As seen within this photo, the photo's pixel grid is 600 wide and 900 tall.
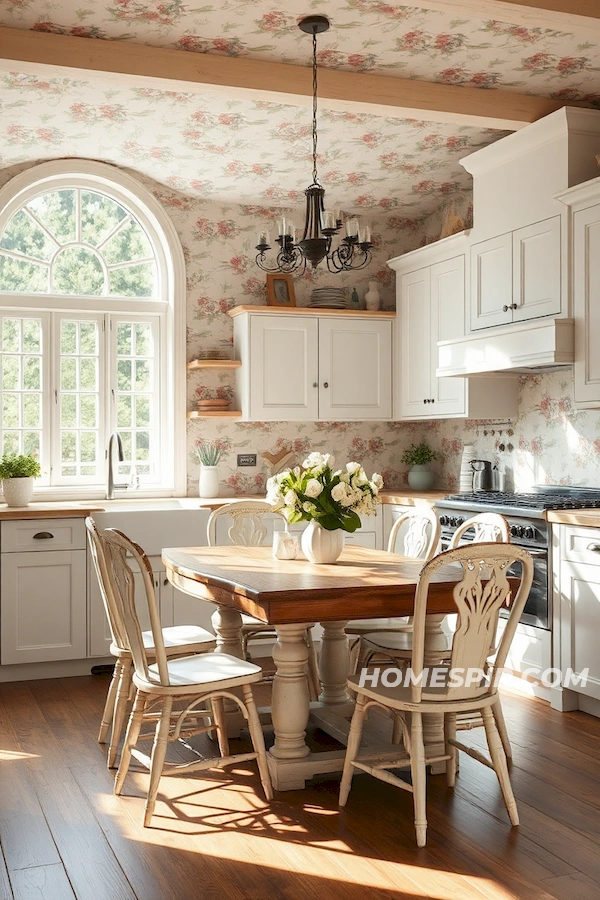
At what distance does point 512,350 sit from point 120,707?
250cm

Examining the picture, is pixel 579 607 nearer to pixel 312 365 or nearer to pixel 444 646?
pixel 444 646

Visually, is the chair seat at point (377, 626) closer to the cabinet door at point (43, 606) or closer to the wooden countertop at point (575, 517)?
the wooden countertop at point (575, 517)

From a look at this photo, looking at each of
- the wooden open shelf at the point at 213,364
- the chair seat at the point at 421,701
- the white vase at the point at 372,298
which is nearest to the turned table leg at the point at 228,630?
the chair seat at the point at 421,701

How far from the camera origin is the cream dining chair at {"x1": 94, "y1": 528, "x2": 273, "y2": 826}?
2924 millimetres

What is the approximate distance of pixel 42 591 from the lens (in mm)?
4852

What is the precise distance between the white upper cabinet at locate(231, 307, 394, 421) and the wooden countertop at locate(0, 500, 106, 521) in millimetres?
1198

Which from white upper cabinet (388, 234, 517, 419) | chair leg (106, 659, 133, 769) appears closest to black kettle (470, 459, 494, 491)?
white upper cabinet (388, 234, 517, 419)

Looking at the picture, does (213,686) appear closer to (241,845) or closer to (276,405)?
(241,845)

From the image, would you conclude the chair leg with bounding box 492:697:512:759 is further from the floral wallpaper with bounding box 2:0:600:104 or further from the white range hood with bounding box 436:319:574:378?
the floral wallpaper with bounding box 2:0:600:104

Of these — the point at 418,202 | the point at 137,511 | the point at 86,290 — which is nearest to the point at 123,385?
the point at 86,290

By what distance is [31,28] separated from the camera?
3.76m

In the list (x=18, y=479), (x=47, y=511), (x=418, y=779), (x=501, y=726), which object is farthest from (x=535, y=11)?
(x=18, y=479)

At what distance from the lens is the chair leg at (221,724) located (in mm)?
3449

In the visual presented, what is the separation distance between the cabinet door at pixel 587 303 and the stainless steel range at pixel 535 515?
0.52 meters
